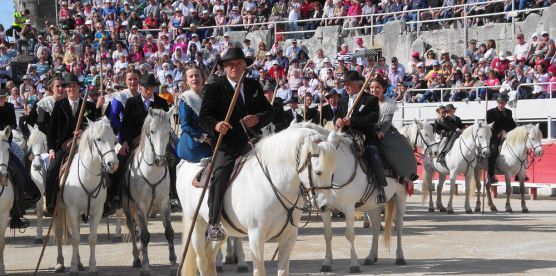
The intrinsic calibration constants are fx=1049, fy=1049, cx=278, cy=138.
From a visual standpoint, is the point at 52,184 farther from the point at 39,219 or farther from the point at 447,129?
the point at 447,129

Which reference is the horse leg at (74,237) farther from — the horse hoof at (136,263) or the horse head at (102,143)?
the horse hoof at (136,263)

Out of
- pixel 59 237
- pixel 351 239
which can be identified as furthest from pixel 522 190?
pixel 59 237

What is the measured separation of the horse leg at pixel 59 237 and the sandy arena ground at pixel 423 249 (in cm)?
18

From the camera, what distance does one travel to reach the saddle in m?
10.6

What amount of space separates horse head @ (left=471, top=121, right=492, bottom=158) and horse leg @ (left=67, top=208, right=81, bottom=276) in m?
11.1

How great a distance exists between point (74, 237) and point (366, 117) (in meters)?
4.13

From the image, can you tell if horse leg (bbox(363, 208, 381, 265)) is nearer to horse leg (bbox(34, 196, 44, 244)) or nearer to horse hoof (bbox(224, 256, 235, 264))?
horse hoof (bbox(224, 256, 235, 264))

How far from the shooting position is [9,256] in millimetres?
15695

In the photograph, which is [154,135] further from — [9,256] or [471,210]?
[471,210]

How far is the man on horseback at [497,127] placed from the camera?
76.2ft

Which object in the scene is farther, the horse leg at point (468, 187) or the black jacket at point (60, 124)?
the horse leg at point (468, 187)

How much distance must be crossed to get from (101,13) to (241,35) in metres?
6.31

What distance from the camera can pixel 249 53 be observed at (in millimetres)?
35312

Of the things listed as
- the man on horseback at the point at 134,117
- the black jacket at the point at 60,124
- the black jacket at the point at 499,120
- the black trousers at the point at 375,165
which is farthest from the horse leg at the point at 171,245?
the black jacket at the point at 499,120
